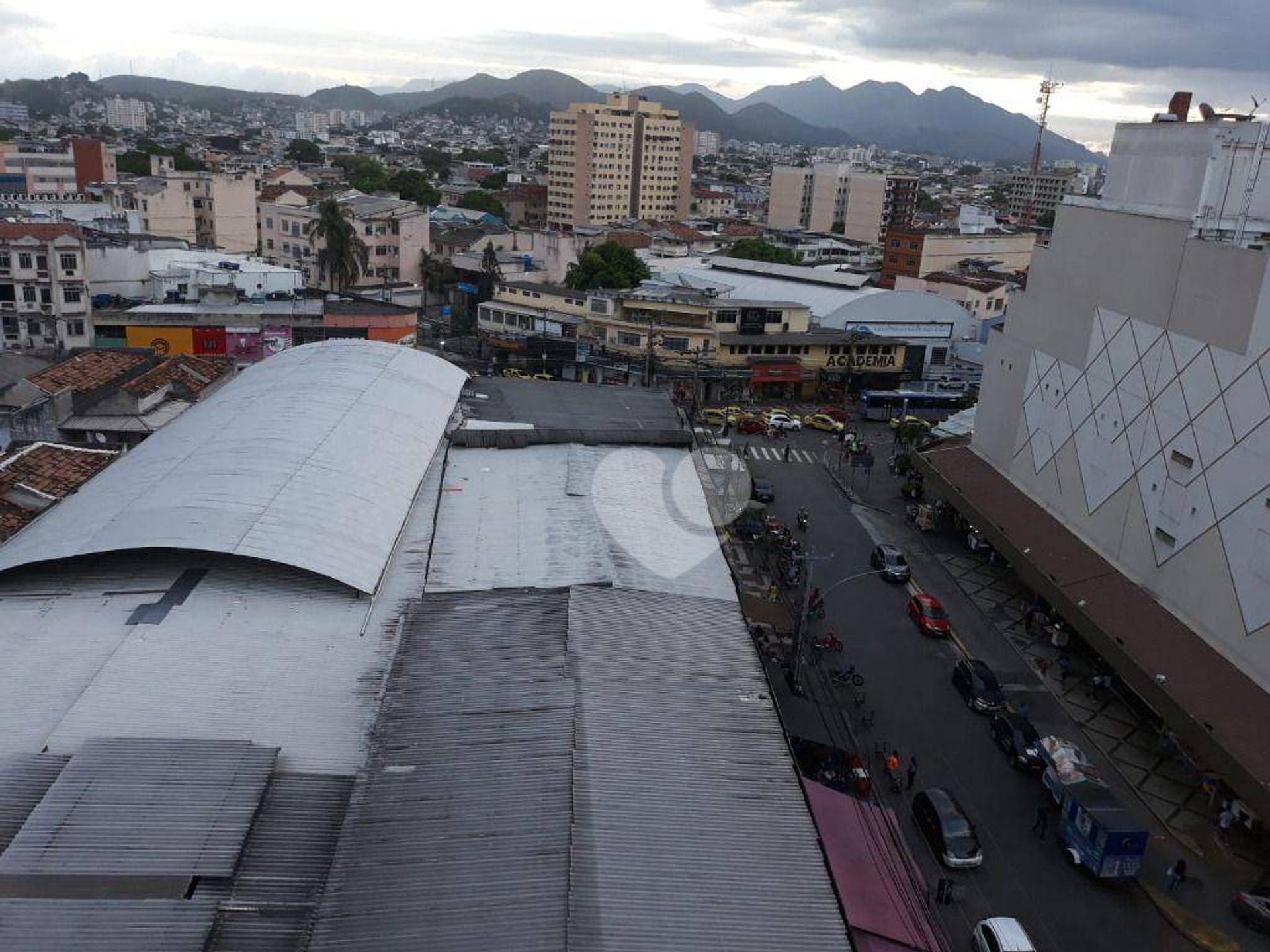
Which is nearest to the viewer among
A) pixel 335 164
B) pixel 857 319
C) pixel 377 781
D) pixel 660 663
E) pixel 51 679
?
pixel 377 781

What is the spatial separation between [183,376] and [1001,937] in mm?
25519

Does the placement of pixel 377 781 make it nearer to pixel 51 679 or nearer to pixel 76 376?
pixel 51 679

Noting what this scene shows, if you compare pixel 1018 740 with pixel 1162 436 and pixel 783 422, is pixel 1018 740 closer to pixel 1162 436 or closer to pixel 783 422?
pixel 1162 436

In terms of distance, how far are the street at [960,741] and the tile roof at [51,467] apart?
15486 millimetres

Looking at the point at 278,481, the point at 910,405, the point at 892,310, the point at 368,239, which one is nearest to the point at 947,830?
the point at 278,481

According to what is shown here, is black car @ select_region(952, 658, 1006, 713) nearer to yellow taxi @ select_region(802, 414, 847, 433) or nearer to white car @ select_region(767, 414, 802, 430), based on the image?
white car @ select_region(767, 414, 802, 430)

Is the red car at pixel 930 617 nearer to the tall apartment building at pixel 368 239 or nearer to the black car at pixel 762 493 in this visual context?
the black car at pixel 762 493

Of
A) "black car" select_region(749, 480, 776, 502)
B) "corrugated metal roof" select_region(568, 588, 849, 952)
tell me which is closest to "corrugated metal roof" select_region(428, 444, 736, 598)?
"corrugated metal roof" select_region(568, 588, 849, 952)

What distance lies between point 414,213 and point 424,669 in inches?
1829

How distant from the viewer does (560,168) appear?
86.8 metres

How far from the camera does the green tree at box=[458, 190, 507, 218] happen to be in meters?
82.0

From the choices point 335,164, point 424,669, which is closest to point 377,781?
point 424,669

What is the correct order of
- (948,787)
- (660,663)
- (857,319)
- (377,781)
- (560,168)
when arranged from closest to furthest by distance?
(377,781), (660,663), (948,787), (857,319), (560,168)

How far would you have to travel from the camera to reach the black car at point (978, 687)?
58.4 ft
